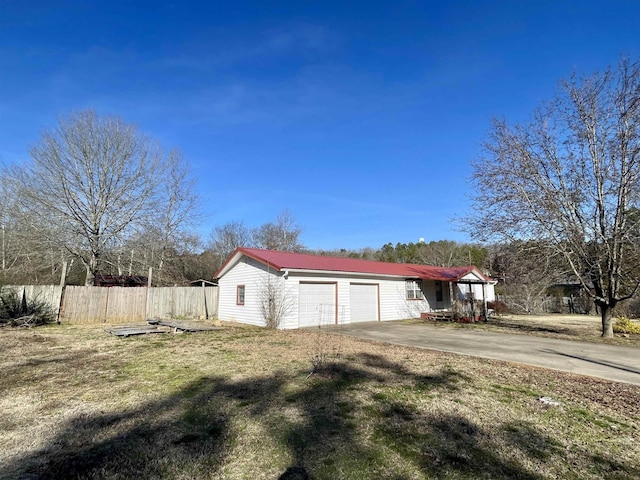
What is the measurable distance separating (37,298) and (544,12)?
20.8 meters

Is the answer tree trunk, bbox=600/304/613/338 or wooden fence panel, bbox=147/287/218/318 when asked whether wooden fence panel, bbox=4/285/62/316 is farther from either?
tree trunk, bbox=600/304/613/338

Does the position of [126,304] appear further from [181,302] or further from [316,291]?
[316,291]

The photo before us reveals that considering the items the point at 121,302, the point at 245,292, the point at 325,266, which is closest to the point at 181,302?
the point at 121,302

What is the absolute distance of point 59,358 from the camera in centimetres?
770

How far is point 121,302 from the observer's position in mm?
15570

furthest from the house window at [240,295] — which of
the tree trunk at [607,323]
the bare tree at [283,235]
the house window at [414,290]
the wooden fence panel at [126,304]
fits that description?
the bare tree at [283,235]

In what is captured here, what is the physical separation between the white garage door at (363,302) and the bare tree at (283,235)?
23660mm

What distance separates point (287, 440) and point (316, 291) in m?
11.2

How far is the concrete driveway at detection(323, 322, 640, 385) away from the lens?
6910 mm

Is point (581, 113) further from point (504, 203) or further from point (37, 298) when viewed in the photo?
point (37, 298)

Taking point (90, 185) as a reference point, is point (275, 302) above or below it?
below

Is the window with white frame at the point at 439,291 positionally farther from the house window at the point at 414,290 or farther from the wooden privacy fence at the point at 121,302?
the wooden privacy fence at the point at 121,302

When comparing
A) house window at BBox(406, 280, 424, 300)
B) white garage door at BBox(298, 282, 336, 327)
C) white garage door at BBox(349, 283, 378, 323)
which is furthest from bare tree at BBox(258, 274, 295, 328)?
house window at BBox(406, 280, 424, 300)

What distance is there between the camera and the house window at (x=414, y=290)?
1911cm
